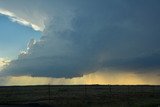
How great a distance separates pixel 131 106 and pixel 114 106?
7.42ft

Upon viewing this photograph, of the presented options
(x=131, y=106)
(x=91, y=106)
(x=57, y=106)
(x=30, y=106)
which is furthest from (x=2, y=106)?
(x=131, y=106)

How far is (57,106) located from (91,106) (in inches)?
163

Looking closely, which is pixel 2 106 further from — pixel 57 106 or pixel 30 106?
pixel 57 106

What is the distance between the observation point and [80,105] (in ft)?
150

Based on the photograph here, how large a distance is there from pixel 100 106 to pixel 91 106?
1.17 m

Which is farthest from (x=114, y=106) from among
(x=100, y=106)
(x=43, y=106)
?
(x=43, y=106)

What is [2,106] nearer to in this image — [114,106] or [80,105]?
[80,105]

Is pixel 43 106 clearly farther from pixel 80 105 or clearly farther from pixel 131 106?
pixel 131 106

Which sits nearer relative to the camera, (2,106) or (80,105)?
(2,106)

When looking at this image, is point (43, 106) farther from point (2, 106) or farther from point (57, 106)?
point (2, 106)

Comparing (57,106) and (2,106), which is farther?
(57,106)

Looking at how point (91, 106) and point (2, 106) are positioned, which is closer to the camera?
point (2, 106)

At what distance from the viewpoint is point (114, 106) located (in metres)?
44.4

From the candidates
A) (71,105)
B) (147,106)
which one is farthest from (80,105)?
(147,106)
